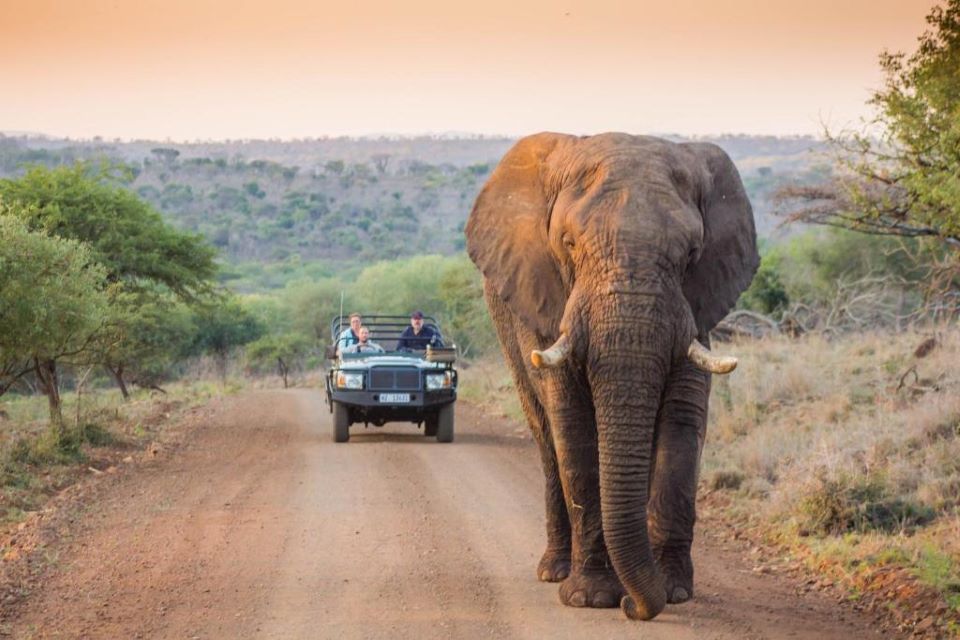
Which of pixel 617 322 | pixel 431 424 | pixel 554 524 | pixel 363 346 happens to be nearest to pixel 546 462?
pixel 554 524

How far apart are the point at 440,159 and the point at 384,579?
128m

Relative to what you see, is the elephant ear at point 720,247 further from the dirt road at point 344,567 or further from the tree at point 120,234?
the tree at point 120,234

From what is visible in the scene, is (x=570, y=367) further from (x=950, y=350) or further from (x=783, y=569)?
(x=950, y=350)

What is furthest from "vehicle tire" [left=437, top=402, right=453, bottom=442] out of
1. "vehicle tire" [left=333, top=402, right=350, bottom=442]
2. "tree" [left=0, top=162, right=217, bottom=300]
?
"tree" [left=0, top=162, right=217, bottom=300]

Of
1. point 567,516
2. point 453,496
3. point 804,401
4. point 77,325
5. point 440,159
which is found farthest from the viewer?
point 440,159

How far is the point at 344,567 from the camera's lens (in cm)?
1051

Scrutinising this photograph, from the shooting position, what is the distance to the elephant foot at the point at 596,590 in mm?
8906

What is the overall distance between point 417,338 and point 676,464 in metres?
12.9

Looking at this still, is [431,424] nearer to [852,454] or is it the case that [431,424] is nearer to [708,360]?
[852,454]

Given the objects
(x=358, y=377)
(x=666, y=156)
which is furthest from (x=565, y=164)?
(x=358, y=377)

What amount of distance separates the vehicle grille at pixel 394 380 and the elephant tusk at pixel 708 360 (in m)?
11.7

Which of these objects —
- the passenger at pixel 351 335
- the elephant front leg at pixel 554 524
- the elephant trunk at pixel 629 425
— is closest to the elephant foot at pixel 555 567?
the elephant front leg at pixel 554 524

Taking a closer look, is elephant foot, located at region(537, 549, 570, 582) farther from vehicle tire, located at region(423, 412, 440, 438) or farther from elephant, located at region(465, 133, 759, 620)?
vehicle tire, located at region(423, 412, 440, 438)

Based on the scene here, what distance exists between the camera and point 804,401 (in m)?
18.5
